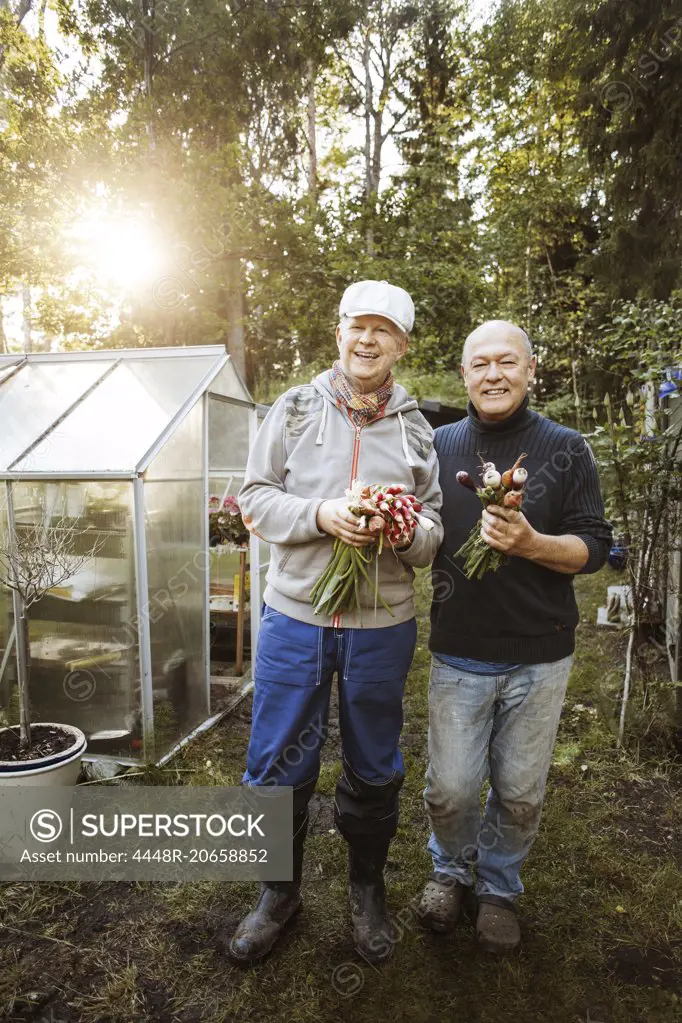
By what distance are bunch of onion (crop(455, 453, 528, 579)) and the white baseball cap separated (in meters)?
0.52

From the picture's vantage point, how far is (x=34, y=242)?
898 cm

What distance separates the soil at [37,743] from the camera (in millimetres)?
2861

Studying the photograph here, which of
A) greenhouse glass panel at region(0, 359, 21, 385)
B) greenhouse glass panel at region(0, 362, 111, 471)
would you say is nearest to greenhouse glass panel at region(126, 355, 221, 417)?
greenhouse glass panel at region(0, 362, 111, 471)

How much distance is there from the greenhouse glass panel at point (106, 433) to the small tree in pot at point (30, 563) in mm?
270

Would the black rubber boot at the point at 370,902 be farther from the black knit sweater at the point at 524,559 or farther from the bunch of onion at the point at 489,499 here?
the bunch of onion at the point at 489,499

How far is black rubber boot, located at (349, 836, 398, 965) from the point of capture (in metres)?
2.21

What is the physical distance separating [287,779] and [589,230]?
12.7 meters

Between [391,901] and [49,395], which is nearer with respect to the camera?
[391,901]

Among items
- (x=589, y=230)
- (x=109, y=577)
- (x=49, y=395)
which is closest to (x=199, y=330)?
(x=589, y=230)

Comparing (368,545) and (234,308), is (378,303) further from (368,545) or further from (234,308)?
(234,308)

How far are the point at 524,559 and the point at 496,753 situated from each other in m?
0.68

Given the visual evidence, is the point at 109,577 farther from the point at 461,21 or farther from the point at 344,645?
the point at 461,21

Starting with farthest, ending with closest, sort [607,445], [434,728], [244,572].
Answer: [244,572], [607,445], [434,728]

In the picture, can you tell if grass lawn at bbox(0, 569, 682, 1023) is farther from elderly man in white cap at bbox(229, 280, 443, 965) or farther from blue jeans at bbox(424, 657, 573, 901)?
blue jeans at bbox(424, 657, 573, 901)
